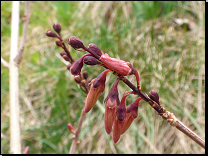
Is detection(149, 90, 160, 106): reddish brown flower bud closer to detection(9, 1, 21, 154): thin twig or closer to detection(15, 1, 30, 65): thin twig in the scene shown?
detection(9, 1, 21, 154): thin twig

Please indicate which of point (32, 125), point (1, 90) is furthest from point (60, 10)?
point (32, 125)

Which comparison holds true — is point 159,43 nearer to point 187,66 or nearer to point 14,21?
point 187,66

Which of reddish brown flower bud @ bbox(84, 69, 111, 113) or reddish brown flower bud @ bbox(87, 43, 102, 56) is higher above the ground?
reddish brown flower bud @ bbox(87, 43, 102, 56)

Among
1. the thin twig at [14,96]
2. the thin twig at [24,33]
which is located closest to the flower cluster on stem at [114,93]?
the thin twig at [14,96]

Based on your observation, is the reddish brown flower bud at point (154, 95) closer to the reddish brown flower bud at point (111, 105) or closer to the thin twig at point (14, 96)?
the reddish brown flower bud at point (111, 105)

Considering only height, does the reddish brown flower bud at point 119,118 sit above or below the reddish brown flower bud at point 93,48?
below

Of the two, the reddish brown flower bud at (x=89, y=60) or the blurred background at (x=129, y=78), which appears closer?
the reddish brown flower bud at (x=89, y=60)

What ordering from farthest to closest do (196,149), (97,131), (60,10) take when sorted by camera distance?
(60,10)
(97,131)
(196,149)

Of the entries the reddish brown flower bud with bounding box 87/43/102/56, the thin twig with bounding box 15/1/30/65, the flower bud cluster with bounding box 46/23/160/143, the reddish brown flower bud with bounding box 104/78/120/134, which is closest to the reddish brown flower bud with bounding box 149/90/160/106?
the flower bud cluster with bounding box 46/23/160/143
